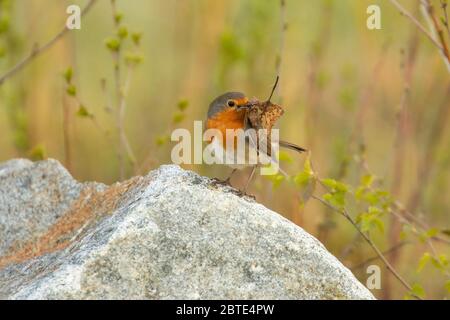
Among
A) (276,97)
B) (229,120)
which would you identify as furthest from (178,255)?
(276,97)

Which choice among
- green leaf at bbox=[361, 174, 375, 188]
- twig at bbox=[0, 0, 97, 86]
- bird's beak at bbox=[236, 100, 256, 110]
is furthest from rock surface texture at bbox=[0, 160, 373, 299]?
twig at bbox=[0, 0, 97, 86]

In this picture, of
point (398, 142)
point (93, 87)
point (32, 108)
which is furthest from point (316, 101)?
point (93, 87)

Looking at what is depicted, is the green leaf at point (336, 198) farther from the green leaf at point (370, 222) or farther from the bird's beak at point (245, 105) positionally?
the bird's beak at point (245, 105)

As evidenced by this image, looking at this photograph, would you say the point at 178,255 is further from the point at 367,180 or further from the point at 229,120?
the point at 367,180

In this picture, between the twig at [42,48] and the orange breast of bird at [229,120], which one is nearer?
the orange breast of bird at [229,120]

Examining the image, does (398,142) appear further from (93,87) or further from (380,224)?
(93,87)

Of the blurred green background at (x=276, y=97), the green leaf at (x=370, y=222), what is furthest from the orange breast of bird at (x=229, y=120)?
the blurred green background at (x=276, y=97)
